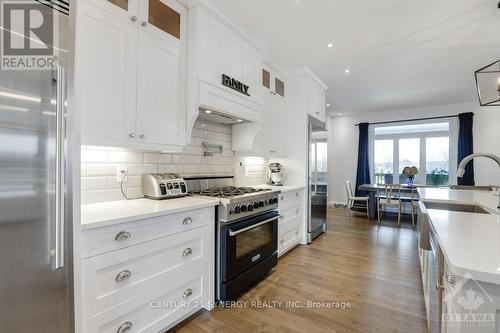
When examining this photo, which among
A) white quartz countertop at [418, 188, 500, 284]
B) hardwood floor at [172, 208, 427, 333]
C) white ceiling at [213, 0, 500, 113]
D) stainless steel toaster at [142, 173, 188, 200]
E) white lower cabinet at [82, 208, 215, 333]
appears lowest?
hardwood floor at [172, 208, 427, 333]

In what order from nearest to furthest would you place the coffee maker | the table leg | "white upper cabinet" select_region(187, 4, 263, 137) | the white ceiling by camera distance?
1. "white upper cabinet" select_region(187, 4, 263, 137)
2. the white ceiling
3. the coffee maker
4. the table leg

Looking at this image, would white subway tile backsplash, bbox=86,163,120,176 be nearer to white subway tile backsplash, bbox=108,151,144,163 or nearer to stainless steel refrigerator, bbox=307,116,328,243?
white subway tile backsplash, bbox=108,151,144,163

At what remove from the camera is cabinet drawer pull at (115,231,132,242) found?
1338 millimetres

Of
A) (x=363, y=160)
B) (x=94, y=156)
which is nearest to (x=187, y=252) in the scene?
(x=94, y=156)

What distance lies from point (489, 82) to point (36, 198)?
3223 millimetres

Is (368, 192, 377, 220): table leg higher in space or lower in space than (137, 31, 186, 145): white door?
lower

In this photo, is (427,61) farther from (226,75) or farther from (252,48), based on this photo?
(226,75)

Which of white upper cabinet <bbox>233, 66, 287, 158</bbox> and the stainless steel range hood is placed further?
white upper cabinet <bbox>233, 66, 287, 158</bbox>

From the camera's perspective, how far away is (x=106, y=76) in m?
1.54

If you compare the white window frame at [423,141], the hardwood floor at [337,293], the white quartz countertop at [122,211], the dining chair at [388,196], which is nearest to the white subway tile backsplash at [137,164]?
the white quartz countertop at [122,211]

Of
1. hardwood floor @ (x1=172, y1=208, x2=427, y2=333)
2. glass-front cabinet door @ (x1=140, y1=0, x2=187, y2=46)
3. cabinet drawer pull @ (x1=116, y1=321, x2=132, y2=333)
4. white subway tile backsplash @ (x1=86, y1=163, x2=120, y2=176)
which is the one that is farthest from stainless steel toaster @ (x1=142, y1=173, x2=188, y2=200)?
glass-front cabinet door @ (x1=140, y1=0, x2=187, y2=46)

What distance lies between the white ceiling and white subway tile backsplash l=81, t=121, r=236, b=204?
→ 4.16 ft

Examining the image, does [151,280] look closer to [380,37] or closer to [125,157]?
[125,157]

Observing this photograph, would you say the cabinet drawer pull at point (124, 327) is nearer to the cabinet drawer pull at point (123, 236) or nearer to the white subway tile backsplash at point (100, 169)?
the cabinet drawer pull at point (123, 236)
